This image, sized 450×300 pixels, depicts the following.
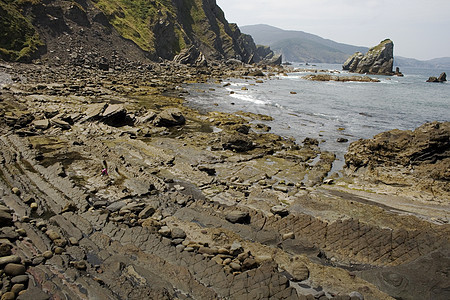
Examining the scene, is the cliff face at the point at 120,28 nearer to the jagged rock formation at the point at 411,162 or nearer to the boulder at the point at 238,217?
the boulder at the point at 238,217

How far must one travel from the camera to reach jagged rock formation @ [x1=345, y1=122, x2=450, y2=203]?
19.1 m

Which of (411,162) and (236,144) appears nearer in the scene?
(411,162)

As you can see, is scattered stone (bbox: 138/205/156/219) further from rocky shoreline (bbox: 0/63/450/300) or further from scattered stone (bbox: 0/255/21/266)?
scattered stone (bbox: 0/255/21/266)

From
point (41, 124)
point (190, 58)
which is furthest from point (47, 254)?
point (190, 58)

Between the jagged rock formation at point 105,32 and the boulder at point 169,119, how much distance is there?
172 ft

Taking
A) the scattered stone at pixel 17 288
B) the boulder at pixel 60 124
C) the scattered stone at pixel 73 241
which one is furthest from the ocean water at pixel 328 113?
the scattered stone at pixel 17 288

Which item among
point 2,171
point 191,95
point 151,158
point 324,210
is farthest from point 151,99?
point 324,210

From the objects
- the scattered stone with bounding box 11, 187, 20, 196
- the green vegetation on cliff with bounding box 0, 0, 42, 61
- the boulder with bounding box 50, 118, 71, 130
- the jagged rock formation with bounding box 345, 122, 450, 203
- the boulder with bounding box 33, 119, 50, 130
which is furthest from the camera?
Result: the green vegetation on cliff with bounding box 0, 0, 42, 61

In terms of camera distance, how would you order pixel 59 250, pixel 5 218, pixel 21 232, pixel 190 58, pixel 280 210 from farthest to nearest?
pixel 190 58 → pixel 280 210 → pixel 5 218 → pixel 21 232 → pixel 59 250

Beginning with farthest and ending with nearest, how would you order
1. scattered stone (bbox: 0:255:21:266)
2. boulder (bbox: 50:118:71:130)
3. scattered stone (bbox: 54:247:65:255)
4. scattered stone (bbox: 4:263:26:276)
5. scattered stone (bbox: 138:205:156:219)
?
boulder (bbox: 50:118:71:130) → scattered stone (bbox: 138:205:156:219) → scattered stone (bbox: 54:247:65:255) → scattered stone (bbox: 0:255:21:266) → scattered stone (bbox: 4:263:26:276)

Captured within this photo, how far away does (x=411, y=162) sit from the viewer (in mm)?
22641

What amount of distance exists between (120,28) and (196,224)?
109 m

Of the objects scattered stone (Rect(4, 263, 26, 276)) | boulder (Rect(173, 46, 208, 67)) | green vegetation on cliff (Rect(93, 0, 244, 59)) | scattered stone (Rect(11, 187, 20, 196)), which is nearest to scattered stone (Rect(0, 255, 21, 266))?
scattered stone (Rect(4, 263, 26, 276))

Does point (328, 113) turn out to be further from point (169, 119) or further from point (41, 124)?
point (41, 124)
